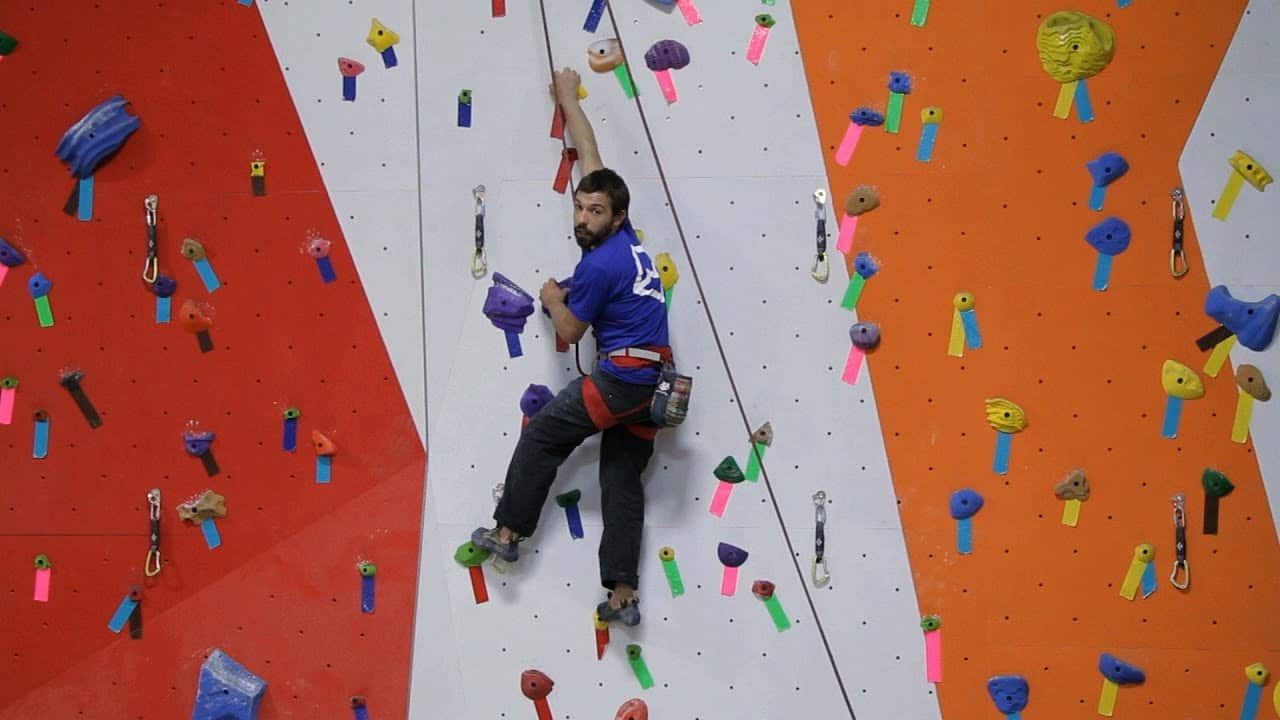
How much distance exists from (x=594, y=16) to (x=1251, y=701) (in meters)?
2.14

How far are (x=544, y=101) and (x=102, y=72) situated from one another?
1050mm

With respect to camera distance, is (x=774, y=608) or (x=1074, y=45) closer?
(x=1074, y=45)

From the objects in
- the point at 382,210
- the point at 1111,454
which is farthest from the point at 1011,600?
the point at 382,210

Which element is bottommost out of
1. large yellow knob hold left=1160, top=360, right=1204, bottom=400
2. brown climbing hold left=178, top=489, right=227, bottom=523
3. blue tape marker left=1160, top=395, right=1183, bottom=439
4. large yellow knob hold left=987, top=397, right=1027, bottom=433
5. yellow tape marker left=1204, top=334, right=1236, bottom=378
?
brown climbing hold left=178, top=489, right=227, bottom=523

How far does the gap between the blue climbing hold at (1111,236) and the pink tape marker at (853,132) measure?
535 millimetres

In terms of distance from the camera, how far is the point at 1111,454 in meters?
2.59

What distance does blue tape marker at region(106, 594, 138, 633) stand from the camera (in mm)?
2744

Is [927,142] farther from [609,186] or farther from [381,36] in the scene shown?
[381,36]

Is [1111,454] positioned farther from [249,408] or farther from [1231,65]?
[249,408]

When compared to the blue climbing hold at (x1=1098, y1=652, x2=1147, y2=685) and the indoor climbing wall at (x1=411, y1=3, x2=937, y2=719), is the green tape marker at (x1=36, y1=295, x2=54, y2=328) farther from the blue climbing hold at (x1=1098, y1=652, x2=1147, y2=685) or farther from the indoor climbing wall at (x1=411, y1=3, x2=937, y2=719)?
the blue climbing hold at (x1=1098, y1=652, x2=1147, y2=685)

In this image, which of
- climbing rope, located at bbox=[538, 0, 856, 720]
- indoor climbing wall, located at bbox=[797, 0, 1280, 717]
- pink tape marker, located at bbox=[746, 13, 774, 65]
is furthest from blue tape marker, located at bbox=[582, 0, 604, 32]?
indoor climbing wall, located at bbox=[797, 0, 1280, 717]

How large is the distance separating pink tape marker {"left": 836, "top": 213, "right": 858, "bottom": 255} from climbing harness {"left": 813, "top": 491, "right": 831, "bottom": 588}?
561 mm

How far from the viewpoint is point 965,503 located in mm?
2590

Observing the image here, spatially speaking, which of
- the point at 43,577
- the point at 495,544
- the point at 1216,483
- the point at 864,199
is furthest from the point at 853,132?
the point at 43,577
